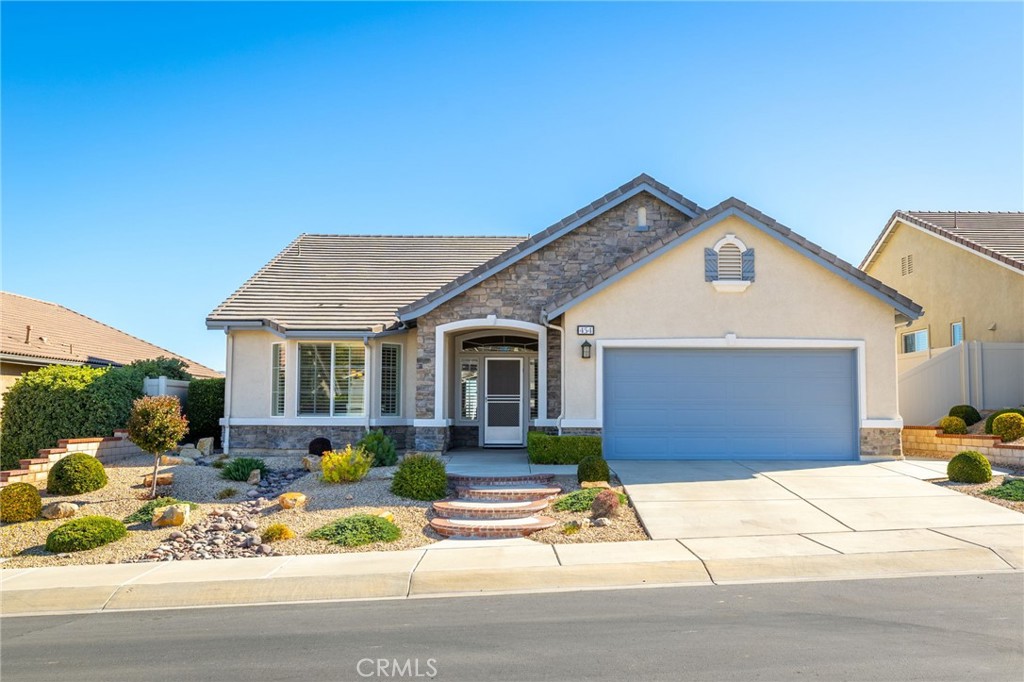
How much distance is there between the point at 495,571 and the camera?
28.3 ft

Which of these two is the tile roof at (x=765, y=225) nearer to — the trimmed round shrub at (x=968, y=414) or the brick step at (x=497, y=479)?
the brick step at (x=497, y=479)

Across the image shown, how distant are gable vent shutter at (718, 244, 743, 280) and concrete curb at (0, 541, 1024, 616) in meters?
7.25

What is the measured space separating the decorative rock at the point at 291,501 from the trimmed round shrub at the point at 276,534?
128 centimetres

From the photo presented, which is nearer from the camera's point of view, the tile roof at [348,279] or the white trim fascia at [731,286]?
the white trim fascia at [731,286]

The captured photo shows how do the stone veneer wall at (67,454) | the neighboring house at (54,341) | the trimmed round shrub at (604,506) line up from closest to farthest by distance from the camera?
the trimmed round shrub at (604,506) < the stone veneer wall at (67,454) < the neighboring house at (54,341)

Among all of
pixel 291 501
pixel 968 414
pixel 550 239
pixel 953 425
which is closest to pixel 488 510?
pixel 291 501

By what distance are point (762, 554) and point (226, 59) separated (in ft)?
41.2

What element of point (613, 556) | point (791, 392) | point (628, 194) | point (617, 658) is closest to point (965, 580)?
point (613, 556)

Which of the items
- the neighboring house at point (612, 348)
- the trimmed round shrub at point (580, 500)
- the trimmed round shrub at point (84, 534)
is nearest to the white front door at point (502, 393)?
the neighboring house at point (612, 348)

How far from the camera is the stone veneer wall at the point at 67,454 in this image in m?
13.8

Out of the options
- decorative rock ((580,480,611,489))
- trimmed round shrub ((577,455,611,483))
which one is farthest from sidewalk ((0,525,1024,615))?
trimmed round shrub ((577,455,611,483))

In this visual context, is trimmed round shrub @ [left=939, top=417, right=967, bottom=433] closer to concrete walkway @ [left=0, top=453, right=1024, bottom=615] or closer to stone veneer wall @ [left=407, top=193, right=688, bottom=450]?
concrete walkway @ [left=0, top=453, right=1024, bottom=615]

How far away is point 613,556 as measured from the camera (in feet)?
30.0

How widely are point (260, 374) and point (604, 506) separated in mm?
10119
